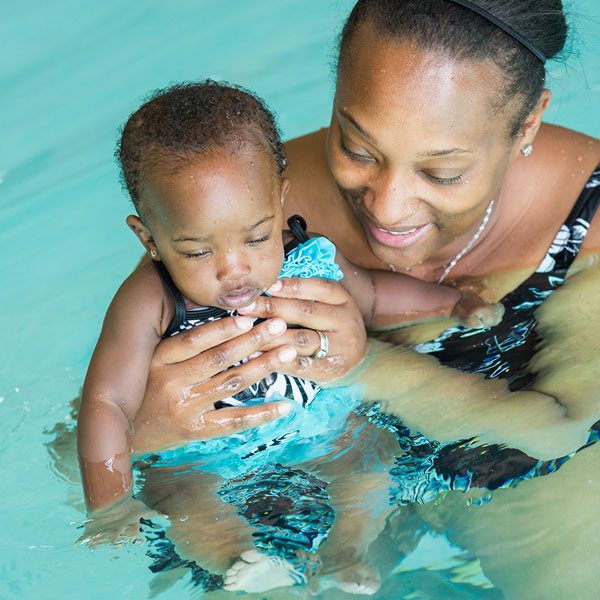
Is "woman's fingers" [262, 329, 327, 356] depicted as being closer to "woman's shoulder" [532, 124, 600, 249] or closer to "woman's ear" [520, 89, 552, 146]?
"woman's ear" [520, 89, 552, 146]

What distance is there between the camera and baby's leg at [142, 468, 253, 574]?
2533 millimetres

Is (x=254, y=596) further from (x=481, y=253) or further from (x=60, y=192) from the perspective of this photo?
(x=60, y=192)

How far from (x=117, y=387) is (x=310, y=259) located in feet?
2.09

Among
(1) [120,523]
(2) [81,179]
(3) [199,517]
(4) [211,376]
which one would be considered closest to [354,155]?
(4) [211,376]

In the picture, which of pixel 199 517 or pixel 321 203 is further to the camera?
pixel 321 203

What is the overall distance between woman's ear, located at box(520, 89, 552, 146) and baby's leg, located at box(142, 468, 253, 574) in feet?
4.13

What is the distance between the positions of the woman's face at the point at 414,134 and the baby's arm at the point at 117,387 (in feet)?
2.09

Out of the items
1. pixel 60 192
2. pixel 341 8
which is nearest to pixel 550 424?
pixel 60 192

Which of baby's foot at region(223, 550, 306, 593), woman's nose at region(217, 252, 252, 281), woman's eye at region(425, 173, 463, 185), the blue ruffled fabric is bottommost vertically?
baby's foot at region(223, 550, 306, 593)

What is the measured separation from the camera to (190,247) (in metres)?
2.47

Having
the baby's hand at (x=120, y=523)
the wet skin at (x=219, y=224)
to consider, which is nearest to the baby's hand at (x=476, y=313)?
the wet skin at (x=219, y=224)

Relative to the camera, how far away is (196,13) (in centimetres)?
575

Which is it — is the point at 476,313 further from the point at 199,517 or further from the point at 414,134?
the point at 199,517

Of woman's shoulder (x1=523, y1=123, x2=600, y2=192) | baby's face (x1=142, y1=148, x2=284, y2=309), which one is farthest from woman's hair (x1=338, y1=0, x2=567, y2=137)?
woman's shoulder (x1=523, y1=123, x2=600, y2=192)
